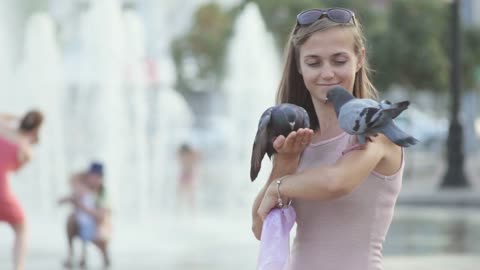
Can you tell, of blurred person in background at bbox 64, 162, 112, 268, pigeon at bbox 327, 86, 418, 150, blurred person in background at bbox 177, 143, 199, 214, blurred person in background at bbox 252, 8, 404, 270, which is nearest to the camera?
pigeon at bbox 327, 86, 418, 150

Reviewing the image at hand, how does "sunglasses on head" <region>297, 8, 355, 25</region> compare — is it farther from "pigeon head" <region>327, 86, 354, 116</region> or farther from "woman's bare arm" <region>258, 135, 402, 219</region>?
"woman's bare arm" <region>258, 135, 402, 219</region>

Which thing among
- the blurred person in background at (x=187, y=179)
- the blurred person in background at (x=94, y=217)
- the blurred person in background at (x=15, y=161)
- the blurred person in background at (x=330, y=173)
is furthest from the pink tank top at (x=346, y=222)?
the blurred person in background at (x=187, y=179)

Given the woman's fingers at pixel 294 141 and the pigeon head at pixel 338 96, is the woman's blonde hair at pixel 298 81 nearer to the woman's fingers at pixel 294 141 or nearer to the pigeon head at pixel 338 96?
the pigeon head at pixel 338 96

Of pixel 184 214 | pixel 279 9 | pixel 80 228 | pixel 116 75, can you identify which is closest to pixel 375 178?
pixel 80 228

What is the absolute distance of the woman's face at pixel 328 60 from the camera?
284 cm

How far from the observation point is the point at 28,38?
17.2 metres

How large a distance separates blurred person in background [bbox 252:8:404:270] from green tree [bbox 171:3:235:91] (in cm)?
3641

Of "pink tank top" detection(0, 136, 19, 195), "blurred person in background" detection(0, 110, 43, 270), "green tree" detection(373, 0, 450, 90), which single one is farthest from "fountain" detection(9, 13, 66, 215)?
"green tree" detection(373, 0, 450, 90)

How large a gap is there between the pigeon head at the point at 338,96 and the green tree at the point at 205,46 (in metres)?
36.5

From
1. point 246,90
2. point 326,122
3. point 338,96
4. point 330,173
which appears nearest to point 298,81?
point 326,122

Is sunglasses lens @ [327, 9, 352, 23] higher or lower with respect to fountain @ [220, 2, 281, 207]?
lower

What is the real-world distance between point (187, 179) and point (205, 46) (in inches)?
941

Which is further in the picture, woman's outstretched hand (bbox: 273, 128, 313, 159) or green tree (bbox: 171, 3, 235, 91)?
green tree (bbox: 171, 3, 235, 91)

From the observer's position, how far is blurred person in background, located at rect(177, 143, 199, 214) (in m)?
16.4
